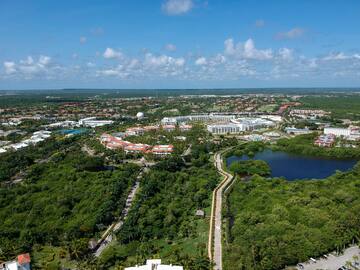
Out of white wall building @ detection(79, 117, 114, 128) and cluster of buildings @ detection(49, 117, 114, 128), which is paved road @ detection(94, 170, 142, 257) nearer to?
white wall building @ detection(79, 117, 114, 128)

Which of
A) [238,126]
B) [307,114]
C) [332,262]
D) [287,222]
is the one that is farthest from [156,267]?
[307,114]

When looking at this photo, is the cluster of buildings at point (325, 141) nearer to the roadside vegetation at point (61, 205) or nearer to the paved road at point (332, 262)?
the roadside vegetation at point (61, 205)

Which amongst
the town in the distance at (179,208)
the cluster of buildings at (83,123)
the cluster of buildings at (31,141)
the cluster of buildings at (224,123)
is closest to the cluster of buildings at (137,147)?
the town in the distance at (179,208)

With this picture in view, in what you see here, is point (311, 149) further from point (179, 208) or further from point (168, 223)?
point (168, 223)

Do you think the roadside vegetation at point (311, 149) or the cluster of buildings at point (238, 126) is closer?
the roadside vegetation at point (311, 149)

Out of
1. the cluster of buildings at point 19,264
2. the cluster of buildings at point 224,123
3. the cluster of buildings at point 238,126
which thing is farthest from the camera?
the cluster of buildings at point 224,123

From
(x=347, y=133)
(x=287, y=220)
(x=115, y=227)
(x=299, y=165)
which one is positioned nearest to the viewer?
(x=287, y=220)

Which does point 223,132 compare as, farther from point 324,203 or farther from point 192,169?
point 324,203
